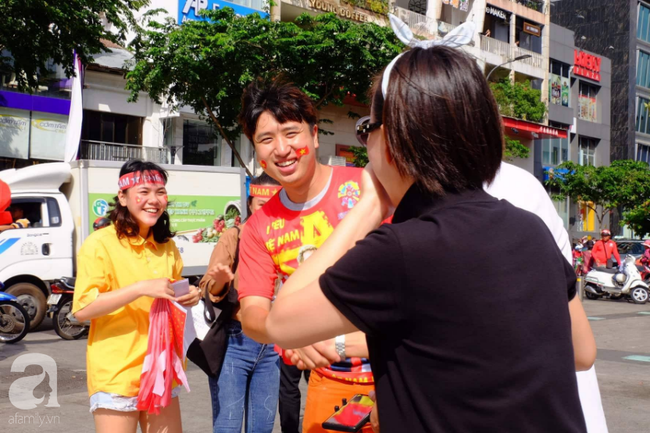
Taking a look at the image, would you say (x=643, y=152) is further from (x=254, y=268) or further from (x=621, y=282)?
(x=254, y=268)

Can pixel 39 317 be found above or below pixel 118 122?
below

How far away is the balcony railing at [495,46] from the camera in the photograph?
3356 cm

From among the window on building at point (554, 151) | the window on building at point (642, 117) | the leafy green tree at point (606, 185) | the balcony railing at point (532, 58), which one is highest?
the balcony railing at point (532, 58)

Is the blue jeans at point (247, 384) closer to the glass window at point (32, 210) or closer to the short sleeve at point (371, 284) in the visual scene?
the short sleeve at point (371, 284)

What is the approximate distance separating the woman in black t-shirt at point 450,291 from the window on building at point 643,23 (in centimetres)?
5107

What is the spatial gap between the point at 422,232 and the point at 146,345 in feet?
7.98

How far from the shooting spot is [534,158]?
38.2m

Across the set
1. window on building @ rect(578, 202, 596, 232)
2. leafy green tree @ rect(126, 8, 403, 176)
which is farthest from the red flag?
window on building @ rect(578, 202, 596, 232)

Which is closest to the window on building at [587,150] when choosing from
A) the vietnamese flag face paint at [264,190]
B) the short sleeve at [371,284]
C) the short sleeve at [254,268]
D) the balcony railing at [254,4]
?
the balcony railing at [254,4]

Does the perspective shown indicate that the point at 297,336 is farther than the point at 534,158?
No

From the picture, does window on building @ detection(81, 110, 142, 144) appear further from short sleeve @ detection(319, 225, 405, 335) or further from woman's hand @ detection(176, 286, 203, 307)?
short sleeve @ detection(319, 225, 405, 335)

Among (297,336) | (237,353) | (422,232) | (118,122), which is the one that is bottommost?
(237,353)

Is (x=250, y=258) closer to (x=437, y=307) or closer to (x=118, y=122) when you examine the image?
(x=437, y=307)

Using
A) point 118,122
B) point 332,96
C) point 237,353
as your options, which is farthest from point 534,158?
point 237,353
